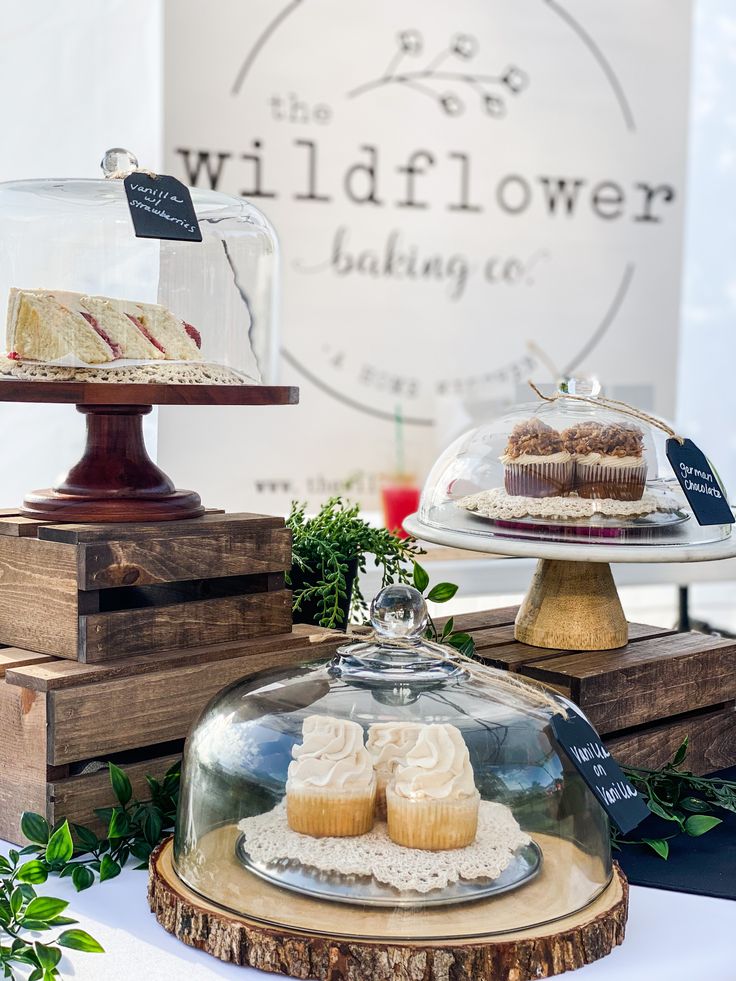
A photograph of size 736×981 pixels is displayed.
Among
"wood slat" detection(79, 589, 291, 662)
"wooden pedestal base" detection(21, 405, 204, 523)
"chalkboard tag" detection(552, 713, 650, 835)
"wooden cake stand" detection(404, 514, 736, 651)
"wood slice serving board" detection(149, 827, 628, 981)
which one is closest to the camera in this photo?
"wood slice serving board" detection(149, 827, 628, 981)

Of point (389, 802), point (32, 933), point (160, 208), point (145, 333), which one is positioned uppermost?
point (160, 208)

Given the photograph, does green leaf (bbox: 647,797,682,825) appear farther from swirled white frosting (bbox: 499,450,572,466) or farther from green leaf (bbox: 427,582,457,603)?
swirled white frosting (bbox: 499,450,572,466)

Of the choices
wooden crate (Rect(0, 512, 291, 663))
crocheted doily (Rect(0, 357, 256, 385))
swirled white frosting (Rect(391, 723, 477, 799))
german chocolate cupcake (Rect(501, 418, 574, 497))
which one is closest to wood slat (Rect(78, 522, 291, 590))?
wooden crate (Rect(0, 512, 291, 663))

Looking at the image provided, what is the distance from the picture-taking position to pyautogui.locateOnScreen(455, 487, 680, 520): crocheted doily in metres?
1.26

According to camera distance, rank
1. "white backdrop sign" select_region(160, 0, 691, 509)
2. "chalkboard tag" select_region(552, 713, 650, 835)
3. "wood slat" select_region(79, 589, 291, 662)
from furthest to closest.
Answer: "white backdrop sign" select_region(160, 0, 691, 509), "wood slat" select_region(79, 589, 291, 662), "chalkboard tag" select_region(552, 713, 650, 835)

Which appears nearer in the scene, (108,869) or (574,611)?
(108,869)

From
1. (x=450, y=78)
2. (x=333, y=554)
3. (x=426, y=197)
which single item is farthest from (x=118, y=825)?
(x=450, y=78)

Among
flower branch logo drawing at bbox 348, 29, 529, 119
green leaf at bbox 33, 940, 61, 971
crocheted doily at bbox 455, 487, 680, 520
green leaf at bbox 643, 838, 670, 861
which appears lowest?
green leaf at bbox 643, 838, 670, 861

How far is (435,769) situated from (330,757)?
74 millimetres

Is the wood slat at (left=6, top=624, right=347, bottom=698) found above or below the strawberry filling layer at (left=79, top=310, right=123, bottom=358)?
below

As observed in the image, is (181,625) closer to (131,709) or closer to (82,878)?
(131,709)

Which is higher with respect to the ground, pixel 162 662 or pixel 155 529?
pixel 155 529

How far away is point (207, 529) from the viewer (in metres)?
1.17

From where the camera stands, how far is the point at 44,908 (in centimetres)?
77
